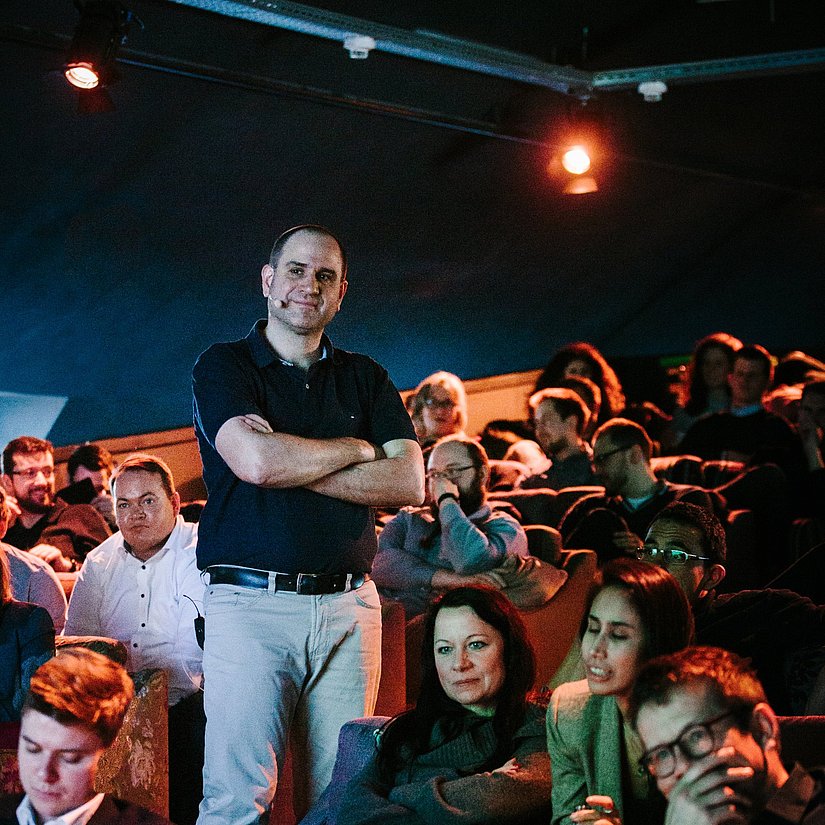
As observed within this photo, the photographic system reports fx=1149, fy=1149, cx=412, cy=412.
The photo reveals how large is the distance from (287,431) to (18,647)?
0.95 m

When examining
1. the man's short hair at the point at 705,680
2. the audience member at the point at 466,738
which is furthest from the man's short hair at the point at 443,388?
the man's short hair at the point at 705,680

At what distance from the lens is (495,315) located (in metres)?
7.41

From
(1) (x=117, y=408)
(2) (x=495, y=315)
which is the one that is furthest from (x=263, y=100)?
(2) (x=495, y=315)

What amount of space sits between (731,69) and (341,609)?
361 cm

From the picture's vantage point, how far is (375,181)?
18.9 feet

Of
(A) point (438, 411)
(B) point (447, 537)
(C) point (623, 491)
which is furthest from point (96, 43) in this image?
(C) point (623, 491)

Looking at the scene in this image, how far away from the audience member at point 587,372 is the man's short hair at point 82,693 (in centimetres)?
417

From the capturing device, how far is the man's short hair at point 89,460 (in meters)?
5.07

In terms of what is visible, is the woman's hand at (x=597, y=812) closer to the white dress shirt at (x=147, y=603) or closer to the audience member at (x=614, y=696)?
the audience member at (x=614, y=696)

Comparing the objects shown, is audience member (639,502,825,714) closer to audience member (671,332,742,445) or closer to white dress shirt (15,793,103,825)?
white dress shirt (15,793,103,825)

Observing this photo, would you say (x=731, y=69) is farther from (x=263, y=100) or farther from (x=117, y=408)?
(x=117, y=408)

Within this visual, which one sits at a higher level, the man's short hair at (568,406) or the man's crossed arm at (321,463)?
the man's short hair at (568,406)

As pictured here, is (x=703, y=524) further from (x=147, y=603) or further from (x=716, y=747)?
(x=147, y=603)

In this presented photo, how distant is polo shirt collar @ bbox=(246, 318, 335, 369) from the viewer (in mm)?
2562
